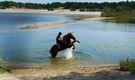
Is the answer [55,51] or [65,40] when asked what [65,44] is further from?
[55,51]

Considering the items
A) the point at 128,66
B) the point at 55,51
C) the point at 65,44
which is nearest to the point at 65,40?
the point at 65,44

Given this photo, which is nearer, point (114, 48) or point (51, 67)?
point (51, 67)

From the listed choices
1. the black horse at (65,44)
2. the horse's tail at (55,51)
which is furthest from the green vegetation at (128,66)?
the horse's tail at (55,51)

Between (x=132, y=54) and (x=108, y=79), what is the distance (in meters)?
11.7

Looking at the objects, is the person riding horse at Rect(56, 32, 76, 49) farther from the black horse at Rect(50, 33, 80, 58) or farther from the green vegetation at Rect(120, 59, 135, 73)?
the green vegetation at Rect(120, 59, 135, 73)

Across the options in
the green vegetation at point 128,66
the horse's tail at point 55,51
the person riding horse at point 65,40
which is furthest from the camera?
the horse's tail at point 55,51

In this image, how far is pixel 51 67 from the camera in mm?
21109

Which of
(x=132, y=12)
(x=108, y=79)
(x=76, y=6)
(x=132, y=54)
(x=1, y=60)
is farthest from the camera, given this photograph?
(x=76, y=6)

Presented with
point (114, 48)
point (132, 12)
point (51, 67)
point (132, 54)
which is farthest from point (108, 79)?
point (132, 12)

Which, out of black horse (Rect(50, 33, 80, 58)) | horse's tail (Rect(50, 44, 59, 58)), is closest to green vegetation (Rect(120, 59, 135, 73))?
black horse (Rect(50, 33, 80, 58))

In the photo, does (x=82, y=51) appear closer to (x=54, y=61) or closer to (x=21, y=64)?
(x=54, y=61)

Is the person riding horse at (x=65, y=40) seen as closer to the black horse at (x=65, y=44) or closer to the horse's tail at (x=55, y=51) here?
the black horse at (x=65, y=44)

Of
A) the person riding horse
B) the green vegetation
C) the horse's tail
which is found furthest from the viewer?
the horse's tail

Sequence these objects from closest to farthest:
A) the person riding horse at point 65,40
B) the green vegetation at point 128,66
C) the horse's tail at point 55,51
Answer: the green vegetation at point 128,66, the person riding horse at point 65,40, the horse's tail at point 55,51
